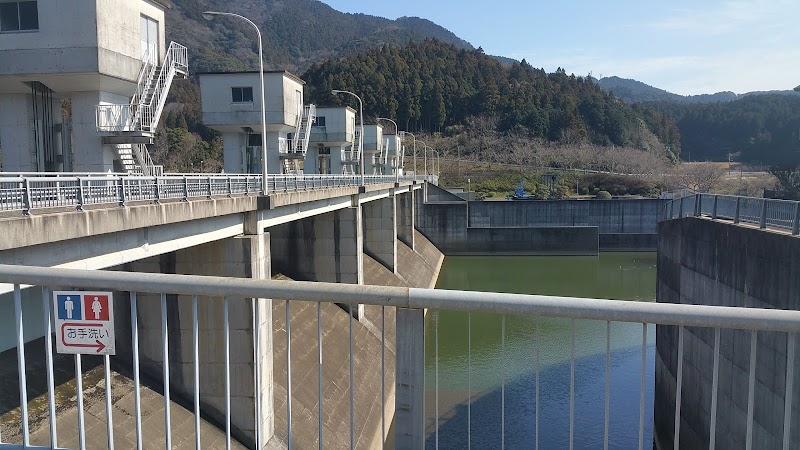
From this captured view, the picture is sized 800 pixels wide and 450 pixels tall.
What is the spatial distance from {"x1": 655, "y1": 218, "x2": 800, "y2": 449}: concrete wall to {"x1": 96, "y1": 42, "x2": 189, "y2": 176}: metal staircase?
15.1 m

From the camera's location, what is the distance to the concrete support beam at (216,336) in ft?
45.6

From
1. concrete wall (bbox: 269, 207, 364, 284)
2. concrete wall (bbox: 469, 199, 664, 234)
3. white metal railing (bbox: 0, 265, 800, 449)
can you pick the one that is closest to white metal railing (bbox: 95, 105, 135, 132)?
concrete wall (bbox: 269, 207, 364, 284)

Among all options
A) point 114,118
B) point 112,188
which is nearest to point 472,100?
point 114,118

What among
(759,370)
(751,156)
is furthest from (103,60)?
(751,156)

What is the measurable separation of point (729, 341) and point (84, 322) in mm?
12549

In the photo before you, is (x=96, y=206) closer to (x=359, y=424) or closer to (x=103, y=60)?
(x=103, y=60)

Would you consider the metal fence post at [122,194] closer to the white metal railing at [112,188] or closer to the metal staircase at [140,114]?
the white metal railing at [112,188]

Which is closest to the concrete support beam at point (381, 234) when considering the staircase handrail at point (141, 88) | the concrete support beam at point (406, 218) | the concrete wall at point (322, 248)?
the concrete wall at point (322, 248)

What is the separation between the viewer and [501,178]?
97.6 metres

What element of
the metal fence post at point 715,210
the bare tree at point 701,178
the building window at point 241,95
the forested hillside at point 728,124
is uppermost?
the forested hillside at point 728,124

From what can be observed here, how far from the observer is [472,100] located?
136 m

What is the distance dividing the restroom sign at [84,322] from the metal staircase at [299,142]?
31505 millimetres

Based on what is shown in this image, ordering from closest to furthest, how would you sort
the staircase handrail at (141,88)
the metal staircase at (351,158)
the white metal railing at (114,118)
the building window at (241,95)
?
the white metal railing at (114,118) < the staircase handrail at (141,88) < the building window at (241,95) < the metal staircase at (351,158)

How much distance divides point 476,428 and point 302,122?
2568 centimetres
